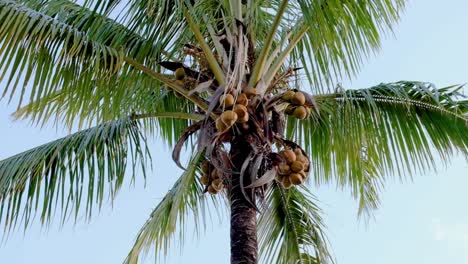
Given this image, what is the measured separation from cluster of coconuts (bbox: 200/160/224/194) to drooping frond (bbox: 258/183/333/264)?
1218 millimetres

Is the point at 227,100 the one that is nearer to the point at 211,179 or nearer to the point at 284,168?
the point at 284,168

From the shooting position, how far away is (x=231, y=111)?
4277mm

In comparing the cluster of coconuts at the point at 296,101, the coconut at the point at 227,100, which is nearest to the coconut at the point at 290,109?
the cluster of coconuts at the point at 296,101

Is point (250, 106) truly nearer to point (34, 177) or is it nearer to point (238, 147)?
point (238, 147)

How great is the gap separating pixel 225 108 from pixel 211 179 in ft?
2.09

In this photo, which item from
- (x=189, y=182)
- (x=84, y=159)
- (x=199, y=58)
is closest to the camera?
(x=199, y=58)

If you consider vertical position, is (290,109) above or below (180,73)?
below

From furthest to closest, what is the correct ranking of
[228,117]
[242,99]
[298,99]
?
[298,99]
[242,99]
[228,117]

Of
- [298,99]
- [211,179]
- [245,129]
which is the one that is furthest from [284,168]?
[211,179]

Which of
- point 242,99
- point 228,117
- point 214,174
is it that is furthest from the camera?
point 214,174

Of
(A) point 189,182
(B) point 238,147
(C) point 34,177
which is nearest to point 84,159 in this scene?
(C) point 34,177

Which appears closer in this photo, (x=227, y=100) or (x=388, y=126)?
(x=227, y=100)

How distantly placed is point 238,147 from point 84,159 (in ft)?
4.28

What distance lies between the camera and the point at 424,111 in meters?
5.36
